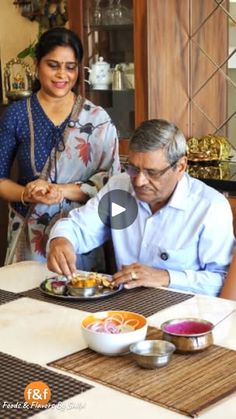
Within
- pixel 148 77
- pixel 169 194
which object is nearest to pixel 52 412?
pixel 169 194

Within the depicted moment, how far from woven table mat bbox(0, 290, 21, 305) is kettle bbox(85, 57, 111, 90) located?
1.74m

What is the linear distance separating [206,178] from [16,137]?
78 cm

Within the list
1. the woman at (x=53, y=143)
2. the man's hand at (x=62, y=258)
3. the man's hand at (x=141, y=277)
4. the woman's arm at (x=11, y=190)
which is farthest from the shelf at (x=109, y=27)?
the man's hand at (x=141, y=277)

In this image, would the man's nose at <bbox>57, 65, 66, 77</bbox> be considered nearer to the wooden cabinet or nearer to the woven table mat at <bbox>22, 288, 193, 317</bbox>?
the wooden cabinet

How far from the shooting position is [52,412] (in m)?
1.24

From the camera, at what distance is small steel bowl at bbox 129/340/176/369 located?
4.51ft

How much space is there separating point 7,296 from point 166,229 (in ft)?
1.61

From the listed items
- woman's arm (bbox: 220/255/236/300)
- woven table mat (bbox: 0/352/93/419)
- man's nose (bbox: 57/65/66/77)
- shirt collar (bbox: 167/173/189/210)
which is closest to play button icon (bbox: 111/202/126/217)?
shirt collar (bbox: 167/173/189/210)

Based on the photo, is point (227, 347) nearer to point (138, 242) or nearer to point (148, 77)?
point (138, 242)

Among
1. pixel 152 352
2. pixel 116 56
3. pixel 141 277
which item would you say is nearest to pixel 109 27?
pixel 116 56

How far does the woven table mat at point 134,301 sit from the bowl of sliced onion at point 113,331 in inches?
6.1

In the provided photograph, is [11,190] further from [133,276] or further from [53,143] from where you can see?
[133,276]

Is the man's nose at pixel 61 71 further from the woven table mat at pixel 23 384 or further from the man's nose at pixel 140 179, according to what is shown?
the woven table mat at pixel 23 384
